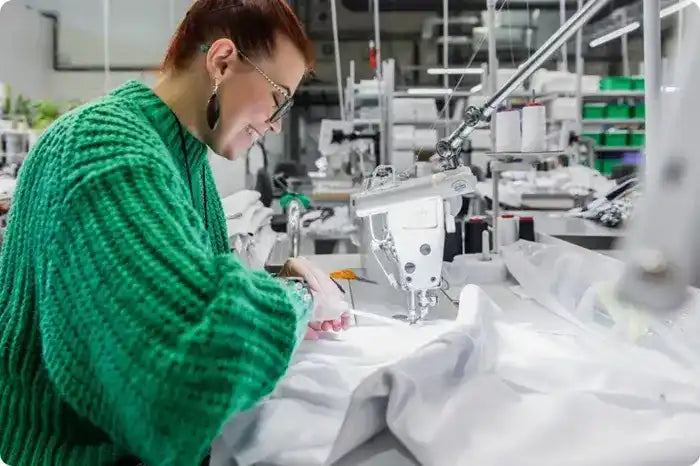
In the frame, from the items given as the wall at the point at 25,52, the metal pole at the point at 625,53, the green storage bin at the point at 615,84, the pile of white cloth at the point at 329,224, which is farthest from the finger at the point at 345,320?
the metal pole at the point at 625,53

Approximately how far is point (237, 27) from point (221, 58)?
57 mm

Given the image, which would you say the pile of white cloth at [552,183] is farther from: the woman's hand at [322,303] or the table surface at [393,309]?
the woman's hand at [322,303]

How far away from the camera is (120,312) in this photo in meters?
0.61

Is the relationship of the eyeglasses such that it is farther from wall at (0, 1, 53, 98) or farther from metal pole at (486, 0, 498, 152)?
wall at (0, 1, 53, 98)

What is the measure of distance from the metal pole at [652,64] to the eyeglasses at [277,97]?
526mm

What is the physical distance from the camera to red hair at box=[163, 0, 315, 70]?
904 mm

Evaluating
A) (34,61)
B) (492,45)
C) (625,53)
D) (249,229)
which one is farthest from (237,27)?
(625,53)

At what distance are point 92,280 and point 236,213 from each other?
1598 millimetres

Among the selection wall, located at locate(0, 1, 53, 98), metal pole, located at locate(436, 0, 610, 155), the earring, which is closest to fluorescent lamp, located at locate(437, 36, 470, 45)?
wall, located at locate(0, 1, 53, 98)

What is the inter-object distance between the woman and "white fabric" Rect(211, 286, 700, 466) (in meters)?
0.10

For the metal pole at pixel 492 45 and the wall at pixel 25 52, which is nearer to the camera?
the metal pole at pixel 492 45

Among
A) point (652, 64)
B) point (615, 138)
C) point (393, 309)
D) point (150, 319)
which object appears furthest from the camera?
point (615, 138)

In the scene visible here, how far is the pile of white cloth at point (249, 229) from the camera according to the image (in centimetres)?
197

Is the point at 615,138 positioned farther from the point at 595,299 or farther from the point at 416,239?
the point at 595,299
